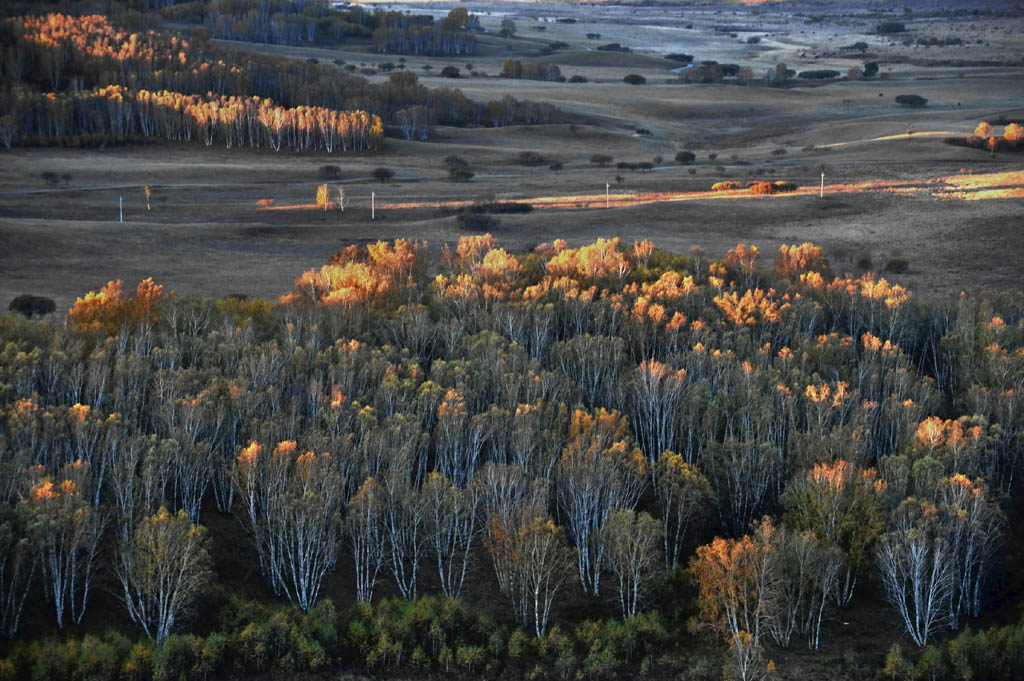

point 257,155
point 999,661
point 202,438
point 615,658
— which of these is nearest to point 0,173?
point 257,155

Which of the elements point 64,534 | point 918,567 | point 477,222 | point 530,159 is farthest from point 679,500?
point 530,159

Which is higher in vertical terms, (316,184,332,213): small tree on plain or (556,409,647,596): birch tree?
(316,184,332,213): small tree on plain

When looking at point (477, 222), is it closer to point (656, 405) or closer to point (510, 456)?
point (656, 405)

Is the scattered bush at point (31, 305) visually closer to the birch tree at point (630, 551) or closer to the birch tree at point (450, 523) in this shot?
the birch tree at point (450, 523)

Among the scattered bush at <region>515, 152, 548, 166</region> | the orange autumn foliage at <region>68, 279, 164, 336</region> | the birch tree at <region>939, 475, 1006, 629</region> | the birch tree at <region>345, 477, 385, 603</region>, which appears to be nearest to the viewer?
the birch tree at <region>939, 475, 1006, 629</region>

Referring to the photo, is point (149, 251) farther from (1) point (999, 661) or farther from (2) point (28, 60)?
(2) point (28, 60)

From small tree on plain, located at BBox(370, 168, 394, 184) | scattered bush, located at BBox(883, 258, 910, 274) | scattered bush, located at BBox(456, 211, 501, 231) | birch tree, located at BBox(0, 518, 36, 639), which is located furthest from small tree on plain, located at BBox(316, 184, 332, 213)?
birch tree, located at BBox(0, 518, 36, 639)

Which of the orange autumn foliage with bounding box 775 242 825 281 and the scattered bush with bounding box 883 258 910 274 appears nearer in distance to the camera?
the orange autumn foliage with bounding box 775 242 825 281

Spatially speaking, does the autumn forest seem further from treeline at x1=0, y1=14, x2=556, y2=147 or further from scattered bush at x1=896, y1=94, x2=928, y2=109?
scattered bush at x1=896, y1=94, x2=928, y2=109
